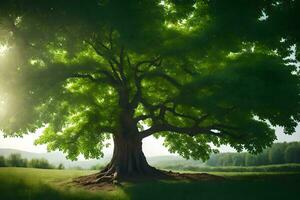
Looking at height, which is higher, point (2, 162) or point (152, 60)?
point (152, 60)

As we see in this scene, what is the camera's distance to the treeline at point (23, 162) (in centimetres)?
4088

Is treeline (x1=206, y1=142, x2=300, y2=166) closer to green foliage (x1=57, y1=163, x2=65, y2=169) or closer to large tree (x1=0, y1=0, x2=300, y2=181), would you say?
green foliage (x1=57, y1=163, x2=65, y2=169)

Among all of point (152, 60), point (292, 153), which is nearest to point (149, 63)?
point (152, 60)

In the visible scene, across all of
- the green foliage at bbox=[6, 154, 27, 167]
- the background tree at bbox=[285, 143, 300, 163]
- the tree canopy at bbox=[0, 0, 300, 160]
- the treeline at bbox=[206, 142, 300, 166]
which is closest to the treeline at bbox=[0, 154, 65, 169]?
the green foliage at bbox=[6, 154, 27, 167]

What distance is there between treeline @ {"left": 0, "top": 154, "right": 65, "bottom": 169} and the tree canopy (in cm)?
1832

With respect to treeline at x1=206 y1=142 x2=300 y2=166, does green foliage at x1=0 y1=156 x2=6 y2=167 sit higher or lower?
lower

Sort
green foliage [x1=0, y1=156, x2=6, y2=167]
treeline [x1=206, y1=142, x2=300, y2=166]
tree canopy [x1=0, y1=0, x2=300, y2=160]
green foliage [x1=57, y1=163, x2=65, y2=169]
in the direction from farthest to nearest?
treeline [x1=206, y1=142, x2=300, y2=166]
green foliage [x1=57, y1=163, x2=65, y2=169]
green foliage [x1=0, y1=156, x2=6, y2=167]
tree canopy [x1=0, y1=0, x2=300, y2=160]

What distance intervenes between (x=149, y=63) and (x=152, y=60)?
0.96 meters

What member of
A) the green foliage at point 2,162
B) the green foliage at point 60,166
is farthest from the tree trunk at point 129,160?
the green foliage at point 2,162

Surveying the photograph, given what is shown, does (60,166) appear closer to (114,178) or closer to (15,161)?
(15,161)

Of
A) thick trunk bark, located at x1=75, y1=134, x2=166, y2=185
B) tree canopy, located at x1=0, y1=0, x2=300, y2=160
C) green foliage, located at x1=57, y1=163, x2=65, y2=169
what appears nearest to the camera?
tree canopy, located at x1=0, y1=0, x2=300, y2=160

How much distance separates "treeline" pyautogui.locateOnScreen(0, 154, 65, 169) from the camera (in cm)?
4088

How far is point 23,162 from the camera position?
139 feet

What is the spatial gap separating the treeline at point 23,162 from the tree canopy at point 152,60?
18321 mm
